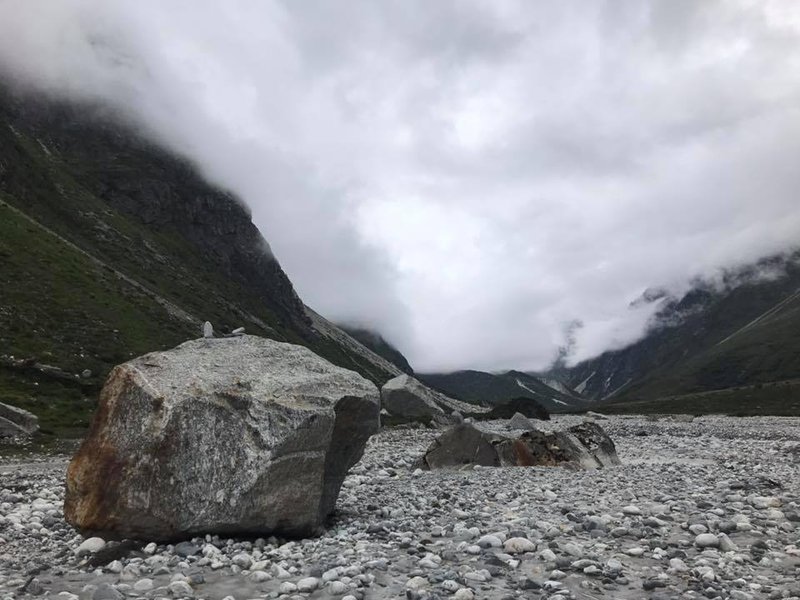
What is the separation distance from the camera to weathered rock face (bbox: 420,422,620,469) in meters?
26.0

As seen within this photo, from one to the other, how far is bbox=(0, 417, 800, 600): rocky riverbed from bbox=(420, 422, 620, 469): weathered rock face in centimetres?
833

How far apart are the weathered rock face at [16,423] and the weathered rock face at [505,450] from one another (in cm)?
2294

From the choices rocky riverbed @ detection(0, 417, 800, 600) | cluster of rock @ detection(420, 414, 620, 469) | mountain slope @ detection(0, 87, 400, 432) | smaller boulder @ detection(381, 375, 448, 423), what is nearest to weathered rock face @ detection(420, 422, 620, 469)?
cluster of rock @ detection(420, 414, 620, 469)

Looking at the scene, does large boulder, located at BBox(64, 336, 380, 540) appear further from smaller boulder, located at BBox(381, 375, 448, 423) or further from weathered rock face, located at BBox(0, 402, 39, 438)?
smaller boulder, located at BBox(381, 375, 448, 423)

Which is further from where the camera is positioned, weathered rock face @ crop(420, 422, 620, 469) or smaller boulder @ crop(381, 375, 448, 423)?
smaller boulder @ crop(381, 375, 448, 423)

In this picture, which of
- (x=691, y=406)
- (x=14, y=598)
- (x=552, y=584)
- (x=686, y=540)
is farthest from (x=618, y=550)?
(x=691, y=406)

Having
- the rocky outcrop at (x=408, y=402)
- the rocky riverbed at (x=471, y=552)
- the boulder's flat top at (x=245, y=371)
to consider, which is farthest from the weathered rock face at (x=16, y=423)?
the rocky outcrop at (x=408, y=402)

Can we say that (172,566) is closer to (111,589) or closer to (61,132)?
(111,589)

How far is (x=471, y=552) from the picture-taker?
10375 millimetres

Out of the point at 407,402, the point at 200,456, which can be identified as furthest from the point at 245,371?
the point at 407,402

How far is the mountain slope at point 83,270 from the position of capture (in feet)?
174

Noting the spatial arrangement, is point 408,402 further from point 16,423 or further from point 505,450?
point 505,450

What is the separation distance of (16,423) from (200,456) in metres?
28.2

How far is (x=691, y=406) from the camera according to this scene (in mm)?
179750
